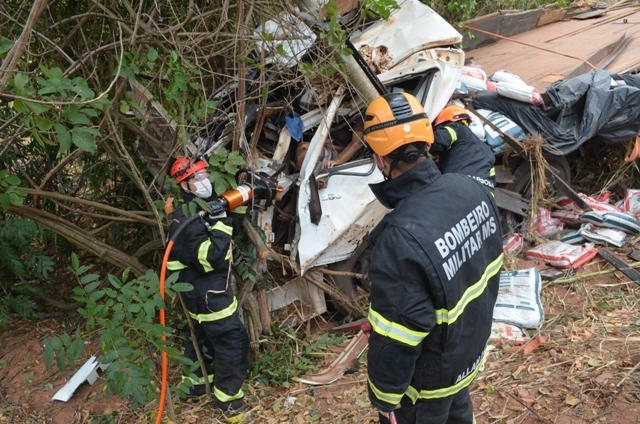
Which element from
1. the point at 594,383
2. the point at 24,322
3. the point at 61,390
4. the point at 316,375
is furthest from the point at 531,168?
the point at 24,322

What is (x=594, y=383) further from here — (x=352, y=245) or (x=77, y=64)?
(x=77, y=64)

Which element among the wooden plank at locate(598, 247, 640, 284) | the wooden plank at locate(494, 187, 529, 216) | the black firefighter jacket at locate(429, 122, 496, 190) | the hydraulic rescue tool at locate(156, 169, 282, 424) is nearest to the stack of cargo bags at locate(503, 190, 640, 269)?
the wooden plank at locate(598, 247, 640, 284)

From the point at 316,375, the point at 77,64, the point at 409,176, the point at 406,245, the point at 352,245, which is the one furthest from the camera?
the point at 352,245

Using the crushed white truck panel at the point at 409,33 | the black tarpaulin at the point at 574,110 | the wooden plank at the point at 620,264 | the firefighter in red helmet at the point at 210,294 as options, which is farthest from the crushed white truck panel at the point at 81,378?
the wooden plank at the point at 620,264

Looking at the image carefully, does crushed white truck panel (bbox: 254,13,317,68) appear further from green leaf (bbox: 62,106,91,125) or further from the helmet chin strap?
green leaf (bbox: 62,106,91,125)

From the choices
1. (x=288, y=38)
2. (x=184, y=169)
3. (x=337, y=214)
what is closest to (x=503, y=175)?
(x=337, y=214)

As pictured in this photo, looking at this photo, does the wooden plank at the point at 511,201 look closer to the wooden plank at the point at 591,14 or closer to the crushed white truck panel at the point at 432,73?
the crushed white truck panel at the point at 432,73

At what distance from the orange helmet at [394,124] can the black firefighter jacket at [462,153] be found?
164cm

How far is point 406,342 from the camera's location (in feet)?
7.02

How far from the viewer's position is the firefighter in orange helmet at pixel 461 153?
4113mm

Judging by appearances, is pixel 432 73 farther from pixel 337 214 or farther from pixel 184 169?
pixel 184 169

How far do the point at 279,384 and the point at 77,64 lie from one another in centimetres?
261

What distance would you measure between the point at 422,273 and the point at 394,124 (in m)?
0.68

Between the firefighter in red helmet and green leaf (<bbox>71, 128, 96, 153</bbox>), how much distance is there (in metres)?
1.21
